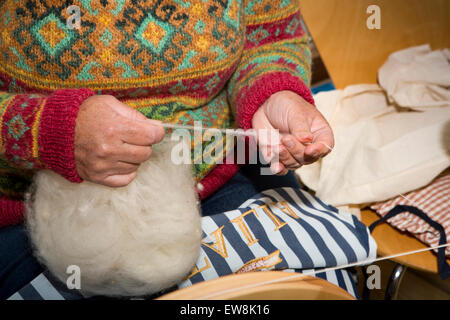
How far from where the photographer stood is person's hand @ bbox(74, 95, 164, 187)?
1.83 feet

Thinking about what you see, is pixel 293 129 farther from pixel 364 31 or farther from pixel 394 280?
pixel 364 31

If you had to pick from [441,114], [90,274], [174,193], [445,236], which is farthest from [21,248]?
[441,114]

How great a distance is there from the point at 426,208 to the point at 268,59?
0.53 meters

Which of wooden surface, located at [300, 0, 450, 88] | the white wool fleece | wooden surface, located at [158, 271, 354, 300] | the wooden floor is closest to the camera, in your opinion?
wooden surface, located at [158, 271, 354, 300]

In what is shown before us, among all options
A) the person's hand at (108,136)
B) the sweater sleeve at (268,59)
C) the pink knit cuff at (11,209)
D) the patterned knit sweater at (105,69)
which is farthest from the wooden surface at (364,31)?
the pink knit cuff at (11,209)

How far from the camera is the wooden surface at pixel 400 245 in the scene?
0.87 metres

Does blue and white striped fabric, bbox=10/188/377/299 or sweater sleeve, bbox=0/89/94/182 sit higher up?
sweater sleeve, bbox=0/89/94/182

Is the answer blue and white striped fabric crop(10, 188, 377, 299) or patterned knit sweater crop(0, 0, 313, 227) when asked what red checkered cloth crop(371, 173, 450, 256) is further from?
patterned knit sweater crop(0, 0, 313, 227)

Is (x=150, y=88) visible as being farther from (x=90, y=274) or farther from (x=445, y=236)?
(x=445, y=236)

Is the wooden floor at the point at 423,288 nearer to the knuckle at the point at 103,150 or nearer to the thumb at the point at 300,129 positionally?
the thumb at the point at 300,129

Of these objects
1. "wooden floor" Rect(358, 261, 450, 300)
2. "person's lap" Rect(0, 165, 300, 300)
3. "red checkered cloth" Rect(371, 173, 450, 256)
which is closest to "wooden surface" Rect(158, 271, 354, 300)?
"person's lap" Rect(0, 165, 300, 300)

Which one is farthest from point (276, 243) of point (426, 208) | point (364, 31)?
point (364, 31)

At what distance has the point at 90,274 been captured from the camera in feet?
2.03
